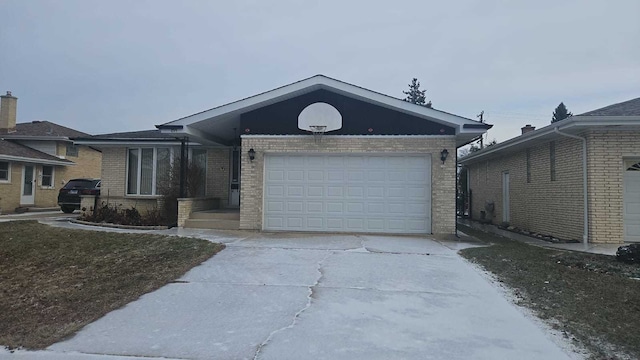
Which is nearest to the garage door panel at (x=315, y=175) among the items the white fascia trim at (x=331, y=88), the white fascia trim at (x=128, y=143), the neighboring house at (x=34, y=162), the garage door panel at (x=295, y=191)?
the garage door panel at (x=295, y=191)

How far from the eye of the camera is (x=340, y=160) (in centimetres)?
1177

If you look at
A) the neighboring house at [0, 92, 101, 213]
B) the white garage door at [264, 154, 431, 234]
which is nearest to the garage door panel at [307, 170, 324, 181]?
the white garage door at [264, 154, 431, 234]

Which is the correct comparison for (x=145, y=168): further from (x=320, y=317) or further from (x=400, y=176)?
(x=320, y=317)

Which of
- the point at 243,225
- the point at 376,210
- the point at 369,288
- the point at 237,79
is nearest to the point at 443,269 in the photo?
the point at 369,288

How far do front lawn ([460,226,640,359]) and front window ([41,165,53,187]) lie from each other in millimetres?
22083

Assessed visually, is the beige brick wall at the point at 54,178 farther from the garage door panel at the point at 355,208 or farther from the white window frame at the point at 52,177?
the garage door panel at the point at 355,208

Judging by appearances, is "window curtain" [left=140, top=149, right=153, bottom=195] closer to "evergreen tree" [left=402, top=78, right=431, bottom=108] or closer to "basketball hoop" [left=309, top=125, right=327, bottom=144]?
"basketball hoop" [left=309, top=125, right=327, bottom=144]

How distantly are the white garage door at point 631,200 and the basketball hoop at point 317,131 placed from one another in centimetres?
795

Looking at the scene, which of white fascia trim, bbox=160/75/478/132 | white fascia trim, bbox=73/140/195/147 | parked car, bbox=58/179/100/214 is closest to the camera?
white fascia trim, bbox=160/75/478/132

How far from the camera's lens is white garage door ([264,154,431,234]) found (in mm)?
11531

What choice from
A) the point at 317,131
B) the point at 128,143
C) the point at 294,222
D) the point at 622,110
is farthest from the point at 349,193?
the point at 128,143

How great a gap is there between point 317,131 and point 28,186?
56.6 feet

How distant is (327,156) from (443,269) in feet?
18.3

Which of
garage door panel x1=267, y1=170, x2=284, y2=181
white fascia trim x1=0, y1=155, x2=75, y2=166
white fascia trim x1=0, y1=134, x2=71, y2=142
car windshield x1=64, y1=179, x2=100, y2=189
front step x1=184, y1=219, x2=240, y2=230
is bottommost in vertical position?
front step x1=184, y1=219, x2=240, y2=230
